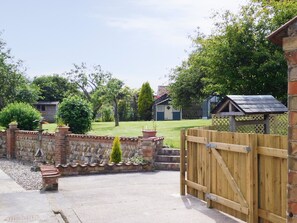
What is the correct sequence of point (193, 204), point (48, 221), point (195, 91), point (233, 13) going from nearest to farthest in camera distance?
point (48, 221) → point (193, 204) → point (233, 13) → point (195, 91)

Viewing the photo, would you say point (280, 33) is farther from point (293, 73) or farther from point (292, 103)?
point (292, 103)

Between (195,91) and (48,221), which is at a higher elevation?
(195,91)

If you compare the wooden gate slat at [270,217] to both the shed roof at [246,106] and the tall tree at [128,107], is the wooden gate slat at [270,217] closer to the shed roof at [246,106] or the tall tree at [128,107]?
the shed roof at [246,106]

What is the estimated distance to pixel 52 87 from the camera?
63000 millimetres

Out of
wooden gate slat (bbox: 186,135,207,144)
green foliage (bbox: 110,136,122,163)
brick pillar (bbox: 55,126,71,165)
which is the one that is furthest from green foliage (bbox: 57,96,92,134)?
wooden gate slat (bbox: 186,135,207,144)

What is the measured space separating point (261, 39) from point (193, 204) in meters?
11.2

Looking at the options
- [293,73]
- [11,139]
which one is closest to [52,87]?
[11,139]

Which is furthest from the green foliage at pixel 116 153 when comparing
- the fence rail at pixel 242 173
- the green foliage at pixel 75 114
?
the green foliage at pixel 75 114

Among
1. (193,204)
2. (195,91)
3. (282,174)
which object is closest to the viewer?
(282,174)

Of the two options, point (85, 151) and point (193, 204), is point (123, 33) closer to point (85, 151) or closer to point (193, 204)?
point (85, 151)

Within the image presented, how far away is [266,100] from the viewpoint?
10.6 metres

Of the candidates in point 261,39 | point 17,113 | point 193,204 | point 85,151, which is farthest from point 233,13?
point 17,113

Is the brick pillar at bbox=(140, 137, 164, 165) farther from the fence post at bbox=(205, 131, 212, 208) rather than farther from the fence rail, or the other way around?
the fence post at bbox=(205, 131, 212, 208)

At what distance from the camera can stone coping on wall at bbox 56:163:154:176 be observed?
11.4 metres
